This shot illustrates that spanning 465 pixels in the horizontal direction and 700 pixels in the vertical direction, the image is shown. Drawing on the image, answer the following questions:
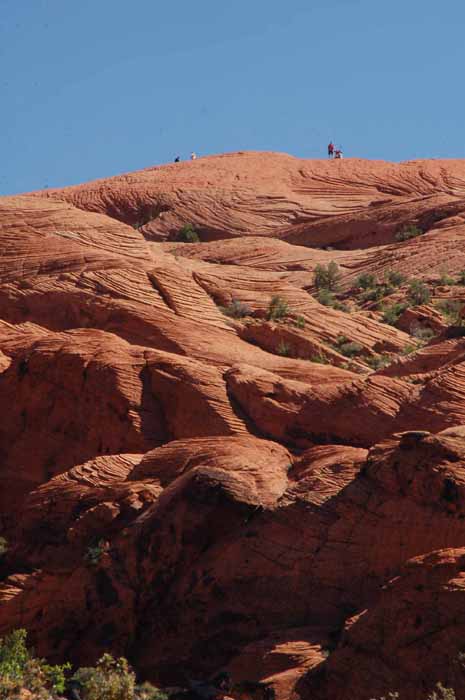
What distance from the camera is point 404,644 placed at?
76.9 feet

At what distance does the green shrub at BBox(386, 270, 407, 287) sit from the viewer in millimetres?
45000

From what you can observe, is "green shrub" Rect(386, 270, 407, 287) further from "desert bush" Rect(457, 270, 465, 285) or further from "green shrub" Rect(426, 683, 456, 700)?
"green shrub" Rect(426, 683, 456, 700)

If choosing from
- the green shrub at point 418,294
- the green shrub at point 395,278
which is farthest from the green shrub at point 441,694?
the green shrub at point 395,278

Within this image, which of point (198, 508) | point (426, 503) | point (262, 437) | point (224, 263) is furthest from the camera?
point (224, 263)

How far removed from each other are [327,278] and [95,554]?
18.8m

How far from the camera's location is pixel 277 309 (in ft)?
129

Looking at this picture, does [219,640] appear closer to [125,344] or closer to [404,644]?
[404,644]

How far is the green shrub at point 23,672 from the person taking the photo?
22578mm

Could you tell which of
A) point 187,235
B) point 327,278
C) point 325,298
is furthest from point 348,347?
point 187,235

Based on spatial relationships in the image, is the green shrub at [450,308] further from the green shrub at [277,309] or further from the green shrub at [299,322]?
the green shrub at [277,309]

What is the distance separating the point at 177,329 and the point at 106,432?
387 cm

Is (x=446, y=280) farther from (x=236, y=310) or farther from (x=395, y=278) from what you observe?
(x=236, y=310)

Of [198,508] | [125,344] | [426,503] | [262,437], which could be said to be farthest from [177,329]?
[426,503]

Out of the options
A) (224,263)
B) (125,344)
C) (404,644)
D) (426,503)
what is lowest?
(404,644)
